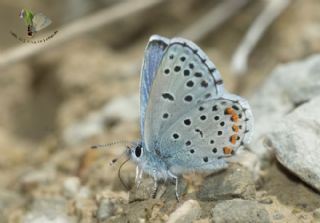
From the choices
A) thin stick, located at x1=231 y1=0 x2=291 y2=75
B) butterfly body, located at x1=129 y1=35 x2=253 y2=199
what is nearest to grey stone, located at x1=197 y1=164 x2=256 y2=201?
butterfly body, located at x1=129 y1=35 x2=253 y2=199

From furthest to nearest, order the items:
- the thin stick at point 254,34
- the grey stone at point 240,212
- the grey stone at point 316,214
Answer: the thin stick at point 254,34, the grey stone at point 316,214, the grey stone at point 240,212

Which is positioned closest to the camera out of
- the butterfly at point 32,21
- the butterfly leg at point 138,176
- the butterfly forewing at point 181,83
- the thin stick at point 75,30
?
the butterfly at point 32,21

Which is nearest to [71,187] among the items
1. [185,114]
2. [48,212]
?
[48,212]

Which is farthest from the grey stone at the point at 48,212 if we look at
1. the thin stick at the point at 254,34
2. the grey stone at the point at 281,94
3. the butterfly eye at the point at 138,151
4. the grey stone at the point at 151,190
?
the thin stick at the point at 254,34

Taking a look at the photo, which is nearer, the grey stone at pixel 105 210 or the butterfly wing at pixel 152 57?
the butterfly wing at pixel 152 57

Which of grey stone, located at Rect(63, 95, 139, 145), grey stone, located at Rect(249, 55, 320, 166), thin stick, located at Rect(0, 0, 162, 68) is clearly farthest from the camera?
grey stone, located at Rect(63, 95, 139, 145)

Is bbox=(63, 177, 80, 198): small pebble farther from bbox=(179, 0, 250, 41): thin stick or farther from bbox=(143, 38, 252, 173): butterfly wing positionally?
bbox=(179, 0, 250, 41): thin stick

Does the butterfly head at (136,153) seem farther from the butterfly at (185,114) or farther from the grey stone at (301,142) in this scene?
the grey stone at (301,142)
